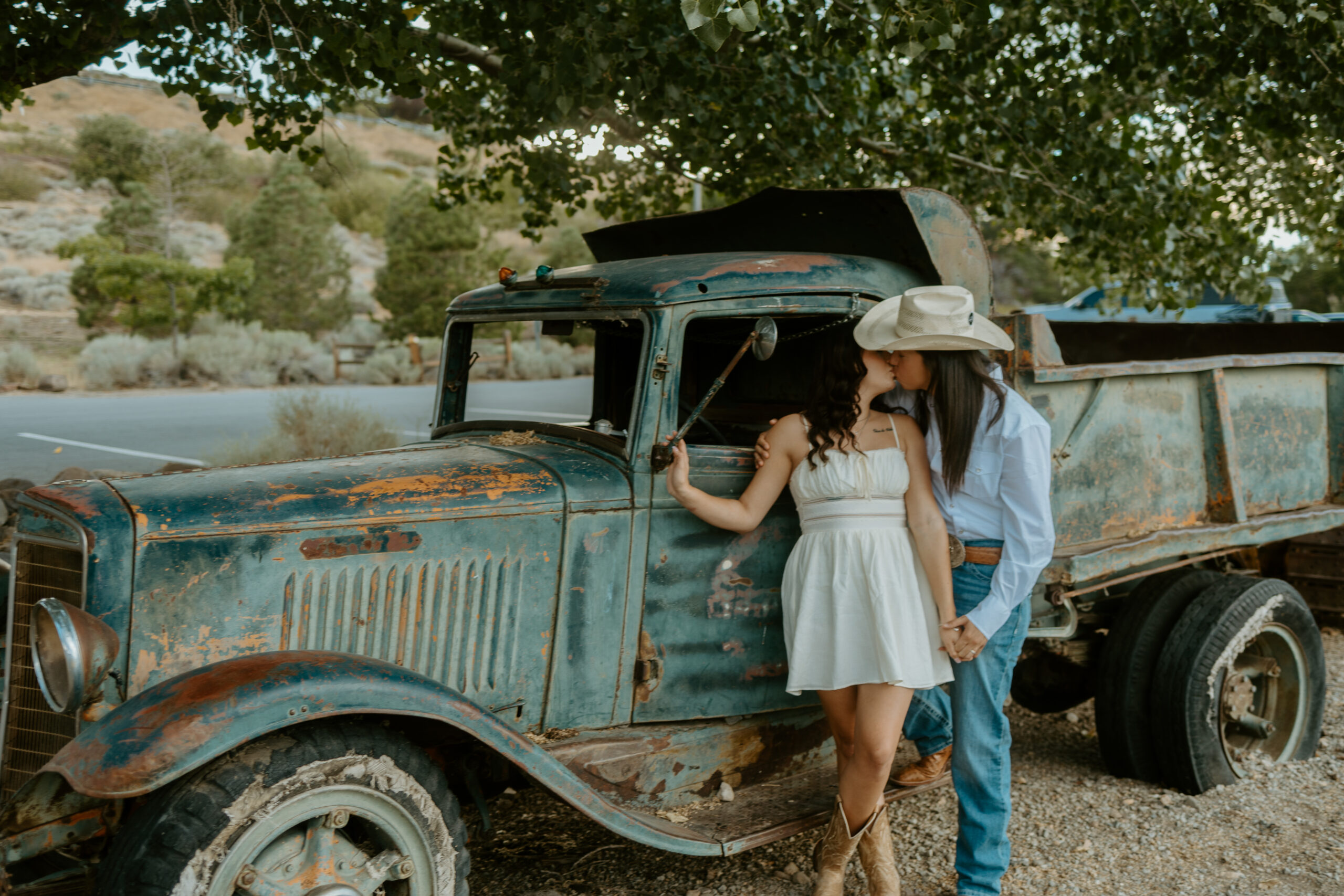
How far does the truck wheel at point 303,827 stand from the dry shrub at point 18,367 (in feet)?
60.1

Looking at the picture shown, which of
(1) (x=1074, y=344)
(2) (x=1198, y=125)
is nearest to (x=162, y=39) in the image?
(1) (x=1074, y=344)

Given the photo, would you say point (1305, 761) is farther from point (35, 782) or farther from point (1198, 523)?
point (35, 782)

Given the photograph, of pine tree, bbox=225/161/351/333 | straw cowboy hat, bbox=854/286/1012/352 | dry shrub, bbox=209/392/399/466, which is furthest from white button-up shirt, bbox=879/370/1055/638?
pine tree, bbox=225/161/351/333

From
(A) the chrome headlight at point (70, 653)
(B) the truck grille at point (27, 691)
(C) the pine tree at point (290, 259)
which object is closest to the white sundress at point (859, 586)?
(A) the chrome headlight at point (70, 653)

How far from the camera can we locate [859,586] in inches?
114

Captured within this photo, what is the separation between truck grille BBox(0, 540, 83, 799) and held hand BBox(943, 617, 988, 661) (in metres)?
2.35

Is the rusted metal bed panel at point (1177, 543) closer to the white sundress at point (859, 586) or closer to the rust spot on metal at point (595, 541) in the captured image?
the white sundress at point (859, 586)

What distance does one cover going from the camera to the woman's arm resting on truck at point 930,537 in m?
2.96

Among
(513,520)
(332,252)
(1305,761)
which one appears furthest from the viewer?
(332,252)

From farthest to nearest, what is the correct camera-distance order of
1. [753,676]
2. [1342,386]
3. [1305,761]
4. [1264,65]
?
[1264,65]
[1342,386]
[1305,761]
[753,676]

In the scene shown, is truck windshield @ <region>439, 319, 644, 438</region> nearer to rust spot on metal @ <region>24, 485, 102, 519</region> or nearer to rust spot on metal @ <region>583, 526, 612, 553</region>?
rust spot on metal @ <region>583, 526, 612, 553</region>

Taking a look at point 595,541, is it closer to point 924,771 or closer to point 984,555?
point 984,555

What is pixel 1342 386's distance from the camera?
4.46 metres

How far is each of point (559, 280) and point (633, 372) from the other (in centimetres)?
57
